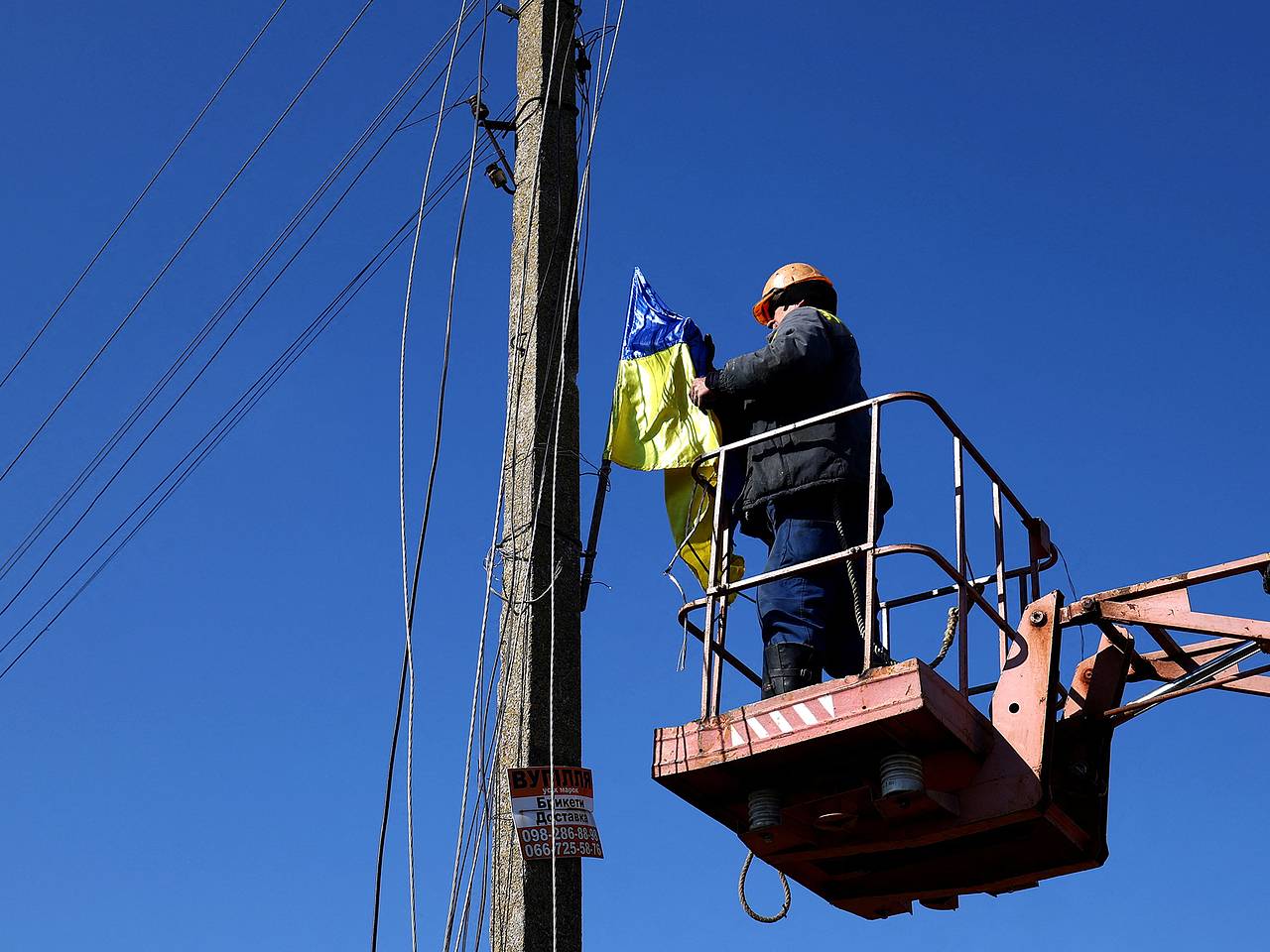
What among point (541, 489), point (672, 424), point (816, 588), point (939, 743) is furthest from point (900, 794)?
point (672, 424)

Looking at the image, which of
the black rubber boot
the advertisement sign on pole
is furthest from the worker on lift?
the advertisement sign on pole

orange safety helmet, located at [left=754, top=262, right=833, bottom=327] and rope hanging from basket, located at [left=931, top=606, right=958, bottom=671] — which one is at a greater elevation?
orange safety helmet, located at [left=754, top=262, right=833, bottom=327]

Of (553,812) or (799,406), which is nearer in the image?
(553,812)

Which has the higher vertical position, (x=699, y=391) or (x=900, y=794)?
(x=699, y=391)

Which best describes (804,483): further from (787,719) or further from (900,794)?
(900,794)

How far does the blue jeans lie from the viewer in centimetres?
670

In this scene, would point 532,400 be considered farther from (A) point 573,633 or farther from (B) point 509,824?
(B) point 509,824

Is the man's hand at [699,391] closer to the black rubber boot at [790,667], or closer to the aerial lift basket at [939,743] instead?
the aerial lift basket at [939,743]

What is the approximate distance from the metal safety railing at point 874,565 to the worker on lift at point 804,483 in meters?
0.09

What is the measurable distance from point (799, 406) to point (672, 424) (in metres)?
1.05

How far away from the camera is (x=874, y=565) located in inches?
248

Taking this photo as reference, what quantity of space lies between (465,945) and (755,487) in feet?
7.10

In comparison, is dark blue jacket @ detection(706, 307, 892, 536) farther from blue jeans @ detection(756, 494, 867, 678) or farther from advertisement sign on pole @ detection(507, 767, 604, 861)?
advertisement sign on pole @ detection(507, 767, 604, 861)

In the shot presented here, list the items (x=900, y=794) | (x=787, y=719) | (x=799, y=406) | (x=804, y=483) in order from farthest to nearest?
(x=799, y=406)
(x=804, y=483)
(x=787, y=719)
(x=900, y=794)
